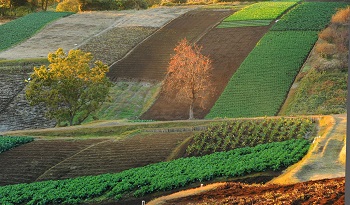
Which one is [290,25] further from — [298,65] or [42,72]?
[42,72]

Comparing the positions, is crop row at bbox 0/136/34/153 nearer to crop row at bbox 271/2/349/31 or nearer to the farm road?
the farm road

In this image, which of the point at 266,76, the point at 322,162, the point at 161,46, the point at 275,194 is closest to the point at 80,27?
the point at 161,46

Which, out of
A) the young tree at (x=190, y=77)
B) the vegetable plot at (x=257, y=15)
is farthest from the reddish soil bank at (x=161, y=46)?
the young tree at (x=190, y=77)

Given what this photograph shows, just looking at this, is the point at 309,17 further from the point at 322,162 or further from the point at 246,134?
the point at 322,162

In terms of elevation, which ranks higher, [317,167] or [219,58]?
[317,167]

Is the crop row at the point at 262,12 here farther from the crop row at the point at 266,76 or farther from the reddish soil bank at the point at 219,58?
the crop row at the point at 266,76

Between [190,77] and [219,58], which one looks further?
[219,58]
